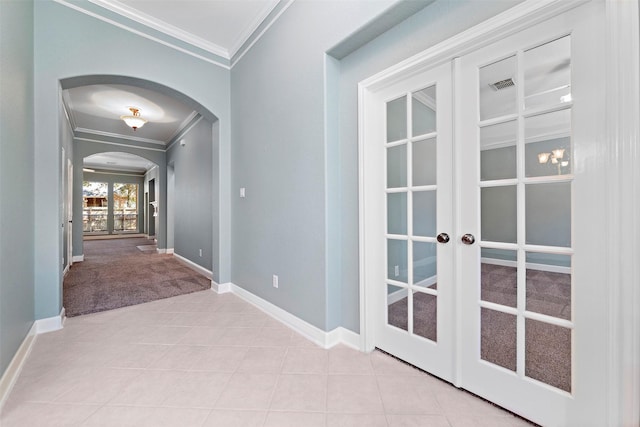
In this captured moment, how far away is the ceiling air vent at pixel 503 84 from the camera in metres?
1.35

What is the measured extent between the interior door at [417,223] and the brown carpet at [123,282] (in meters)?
2.77

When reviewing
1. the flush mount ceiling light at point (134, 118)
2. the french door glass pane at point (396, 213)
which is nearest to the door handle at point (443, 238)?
the french door glass pane at point (396, 213)

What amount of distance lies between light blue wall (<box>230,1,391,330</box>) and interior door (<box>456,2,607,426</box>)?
34.8 inches

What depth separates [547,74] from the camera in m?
1.30

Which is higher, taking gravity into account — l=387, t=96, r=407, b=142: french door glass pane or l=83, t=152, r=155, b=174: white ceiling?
l=83, t=152, r=155, b=174: white ceiling

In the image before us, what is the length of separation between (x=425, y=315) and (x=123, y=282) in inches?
166

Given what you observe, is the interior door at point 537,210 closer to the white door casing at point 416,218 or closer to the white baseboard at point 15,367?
the white door casing at point 416,218

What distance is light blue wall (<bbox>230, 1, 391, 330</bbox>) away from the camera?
2023mm

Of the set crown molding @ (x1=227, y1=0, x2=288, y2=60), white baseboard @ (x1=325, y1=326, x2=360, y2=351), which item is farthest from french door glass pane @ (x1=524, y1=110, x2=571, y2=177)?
crown molding @ (x1=227, y1=0, x2=288, y2=60)

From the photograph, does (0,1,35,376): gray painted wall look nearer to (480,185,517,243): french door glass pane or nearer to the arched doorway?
the arched doorway

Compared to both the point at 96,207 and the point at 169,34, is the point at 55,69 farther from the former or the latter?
the point at 96,207

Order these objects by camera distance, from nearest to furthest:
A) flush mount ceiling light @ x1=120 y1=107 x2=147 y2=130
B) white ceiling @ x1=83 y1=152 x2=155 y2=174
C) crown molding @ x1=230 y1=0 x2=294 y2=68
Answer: crown molding @ x1=230 y1=0 x2=294 y2=68
flush mount ceiling light @ x1=120 y1=107 x2=147 y2=130
white ceiling @ x1=83 y1=152 x2=155 y2=174

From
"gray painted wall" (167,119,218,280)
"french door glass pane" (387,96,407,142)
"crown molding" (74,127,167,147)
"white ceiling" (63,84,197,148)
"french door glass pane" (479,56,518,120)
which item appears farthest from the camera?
"crown molding" (74,127,167,147)

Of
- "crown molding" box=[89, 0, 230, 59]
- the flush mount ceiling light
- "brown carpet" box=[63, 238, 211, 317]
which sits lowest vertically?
"brown carpet" box=[63, 238, 211, 317]
